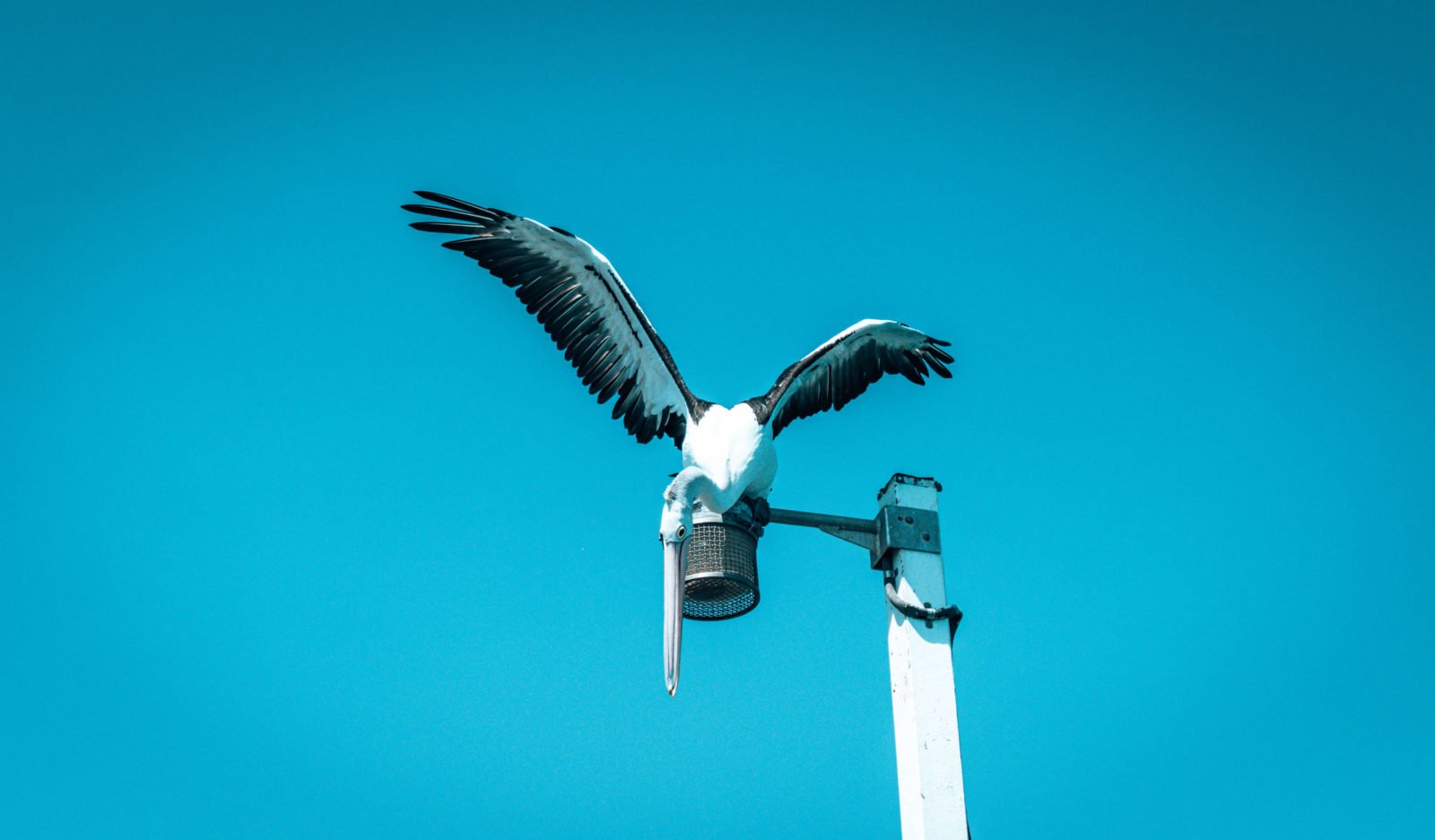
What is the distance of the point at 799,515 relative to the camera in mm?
5641

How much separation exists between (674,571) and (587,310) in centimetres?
241

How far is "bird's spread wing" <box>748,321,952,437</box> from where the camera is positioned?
773 centimetres

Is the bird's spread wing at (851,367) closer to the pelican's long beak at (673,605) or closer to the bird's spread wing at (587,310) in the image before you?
the bird's spread wing at (587,310)

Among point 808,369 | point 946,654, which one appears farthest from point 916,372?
point 946,654

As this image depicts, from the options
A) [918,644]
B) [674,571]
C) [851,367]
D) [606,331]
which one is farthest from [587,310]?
[918,644]

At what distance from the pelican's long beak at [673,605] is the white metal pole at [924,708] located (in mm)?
1121

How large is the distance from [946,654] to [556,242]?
395 cm

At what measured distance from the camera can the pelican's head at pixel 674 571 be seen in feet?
19.1

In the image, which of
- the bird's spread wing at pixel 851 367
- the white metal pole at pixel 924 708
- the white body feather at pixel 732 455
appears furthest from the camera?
the bird's spread wing at pixel 851 367

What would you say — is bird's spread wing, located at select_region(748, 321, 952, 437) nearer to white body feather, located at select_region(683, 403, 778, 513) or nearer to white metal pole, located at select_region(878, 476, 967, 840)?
white body feather, located at select_region(683, 403, 778, 513)

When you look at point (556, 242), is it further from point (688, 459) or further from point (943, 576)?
point (943, 576)

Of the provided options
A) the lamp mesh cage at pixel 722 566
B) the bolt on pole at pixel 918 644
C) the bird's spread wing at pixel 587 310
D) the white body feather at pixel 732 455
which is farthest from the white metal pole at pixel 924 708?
the bird's spread wing at pixel 587 310

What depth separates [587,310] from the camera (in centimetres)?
793

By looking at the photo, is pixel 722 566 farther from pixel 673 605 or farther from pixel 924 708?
pixel 924 708
